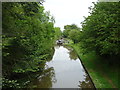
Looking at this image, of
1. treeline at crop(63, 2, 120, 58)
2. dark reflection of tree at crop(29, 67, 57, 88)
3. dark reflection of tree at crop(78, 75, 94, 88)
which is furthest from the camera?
dark reflection of tree at crop(29, 67, 57, 88)

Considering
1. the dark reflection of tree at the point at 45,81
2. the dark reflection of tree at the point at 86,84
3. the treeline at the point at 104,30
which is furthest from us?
the dark reflection of tree at the point at 45,81

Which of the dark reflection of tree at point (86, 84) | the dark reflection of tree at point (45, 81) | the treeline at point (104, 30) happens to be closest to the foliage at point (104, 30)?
the treeline at point (104, 30)

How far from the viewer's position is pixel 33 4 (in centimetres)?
629

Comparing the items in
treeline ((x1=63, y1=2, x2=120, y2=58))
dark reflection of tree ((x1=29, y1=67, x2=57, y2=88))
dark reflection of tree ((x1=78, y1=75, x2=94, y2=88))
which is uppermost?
treeline ((x1=63, y1=2, x2=120, y2=58))

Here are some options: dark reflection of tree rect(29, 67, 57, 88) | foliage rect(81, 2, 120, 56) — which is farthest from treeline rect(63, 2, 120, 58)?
dark reflection of tree rect(29, 67, 57, 88)

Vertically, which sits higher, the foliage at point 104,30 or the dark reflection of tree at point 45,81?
the foliage at point 104,30

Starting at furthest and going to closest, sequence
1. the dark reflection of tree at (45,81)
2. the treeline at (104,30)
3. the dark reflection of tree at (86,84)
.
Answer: the dark reflection of tree at (45,81), the dark reflection of tree at (86,84), the treeline at (104,30)

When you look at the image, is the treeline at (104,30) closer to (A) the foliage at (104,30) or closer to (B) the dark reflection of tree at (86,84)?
(A) the foliage at (104,30)

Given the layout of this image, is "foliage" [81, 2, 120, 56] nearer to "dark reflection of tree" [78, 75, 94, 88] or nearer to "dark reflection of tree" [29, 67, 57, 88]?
"dark reflection of tree" [78, 75, 94, 88]

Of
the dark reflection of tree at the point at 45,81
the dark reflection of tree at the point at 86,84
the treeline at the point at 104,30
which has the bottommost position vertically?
the dark reflection of tree at the point at 86,84

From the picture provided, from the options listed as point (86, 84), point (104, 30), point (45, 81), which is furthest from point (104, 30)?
point (45, 81)

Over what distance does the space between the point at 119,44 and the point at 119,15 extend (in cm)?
163

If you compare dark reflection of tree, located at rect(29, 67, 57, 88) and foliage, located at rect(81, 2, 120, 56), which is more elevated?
foliage, located at rect(81, 2, 120, 56)

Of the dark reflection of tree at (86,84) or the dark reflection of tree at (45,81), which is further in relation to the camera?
the dark reflection of tree at (45,81)
